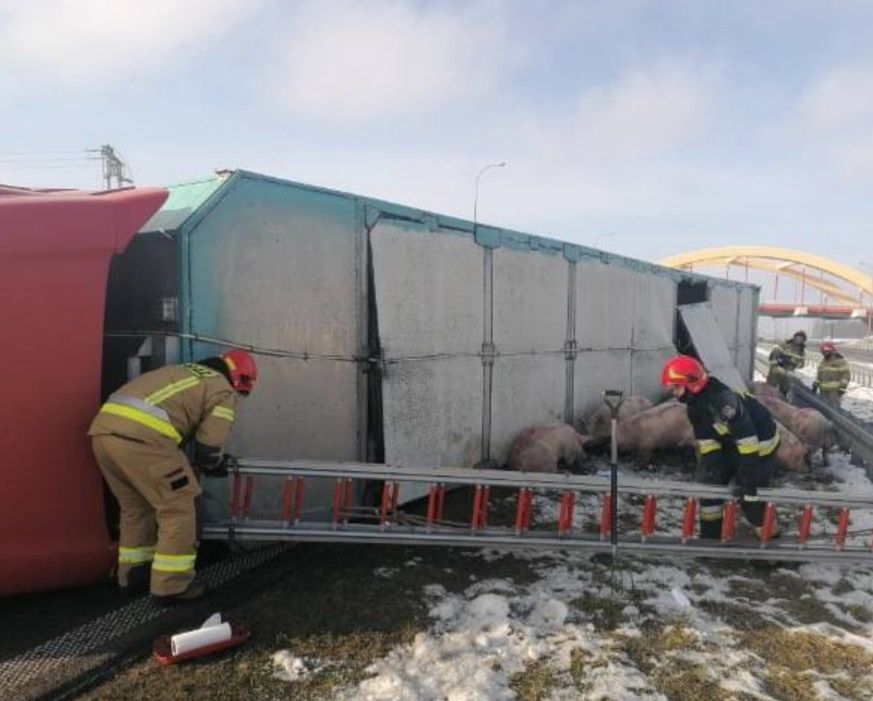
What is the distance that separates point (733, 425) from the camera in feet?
16.0

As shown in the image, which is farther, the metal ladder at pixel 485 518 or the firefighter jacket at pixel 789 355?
the firefighter jacket at pixel 789 355

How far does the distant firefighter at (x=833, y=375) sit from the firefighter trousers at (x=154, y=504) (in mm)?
11041

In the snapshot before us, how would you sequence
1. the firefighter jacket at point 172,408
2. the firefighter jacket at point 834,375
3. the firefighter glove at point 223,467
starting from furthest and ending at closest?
the firefighter jacket at point 834,375
the firefighter glove at point 223,467
the firefighter jacket at point 172,408

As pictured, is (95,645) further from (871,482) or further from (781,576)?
(871,482)

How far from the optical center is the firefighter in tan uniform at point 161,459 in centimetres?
352

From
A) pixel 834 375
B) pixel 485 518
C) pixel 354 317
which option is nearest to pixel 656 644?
pixel 485 518

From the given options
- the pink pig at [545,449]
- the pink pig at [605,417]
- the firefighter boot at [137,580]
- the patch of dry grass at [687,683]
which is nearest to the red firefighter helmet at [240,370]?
the firefighter boot at [137,580]

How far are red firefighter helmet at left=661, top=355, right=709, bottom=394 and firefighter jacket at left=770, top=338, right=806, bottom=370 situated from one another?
9.22m

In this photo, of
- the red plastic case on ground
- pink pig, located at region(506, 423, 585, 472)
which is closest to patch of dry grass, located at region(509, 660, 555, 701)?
the red plastic case on ground

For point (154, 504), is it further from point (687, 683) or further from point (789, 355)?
point (789, 355)

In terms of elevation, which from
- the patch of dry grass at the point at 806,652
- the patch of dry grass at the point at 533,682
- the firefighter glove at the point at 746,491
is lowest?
the patch of dry grass at the point at 806,652

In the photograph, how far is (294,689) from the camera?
9.90 ft

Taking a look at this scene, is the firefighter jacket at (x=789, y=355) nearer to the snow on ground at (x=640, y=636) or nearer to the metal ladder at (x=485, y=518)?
the metal ladder at (x=485, y=518)

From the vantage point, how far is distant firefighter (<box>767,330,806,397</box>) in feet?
42.7
